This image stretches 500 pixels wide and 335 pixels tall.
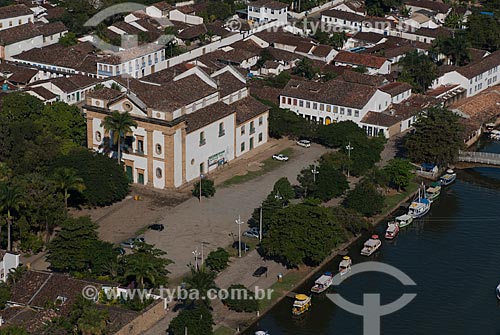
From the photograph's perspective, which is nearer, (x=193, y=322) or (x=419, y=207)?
(x=193, y=322)

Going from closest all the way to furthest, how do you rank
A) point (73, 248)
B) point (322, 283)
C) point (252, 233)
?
point (73, 248), point (322, 283), point (252, 233)

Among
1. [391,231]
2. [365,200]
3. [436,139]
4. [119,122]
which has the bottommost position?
[391,231]

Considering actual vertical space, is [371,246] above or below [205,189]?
below

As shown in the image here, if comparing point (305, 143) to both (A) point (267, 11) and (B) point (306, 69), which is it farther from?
(A) point (267, 11)

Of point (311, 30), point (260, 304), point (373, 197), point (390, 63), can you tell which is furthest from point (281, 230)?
point (311, 30)

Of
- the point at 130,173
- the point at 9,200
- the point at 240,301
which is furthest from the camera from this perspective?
the point at 130,173

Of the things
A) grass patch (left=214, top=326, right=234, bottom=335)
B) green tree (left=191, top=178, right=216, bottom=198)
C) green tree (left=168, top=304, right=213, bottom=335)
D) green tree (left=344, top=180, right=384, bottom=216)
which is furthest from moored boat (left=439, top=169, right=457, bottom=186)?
green tree (left=168, top=304, right=213, bottom=335)

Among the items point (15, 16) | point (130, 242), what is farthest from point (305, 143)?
point (15, 16)

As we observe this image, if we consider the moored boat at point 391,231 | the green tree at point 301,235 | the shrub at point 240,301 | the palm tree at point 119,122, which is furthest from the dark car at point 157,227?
the moored boat at point 391,231
